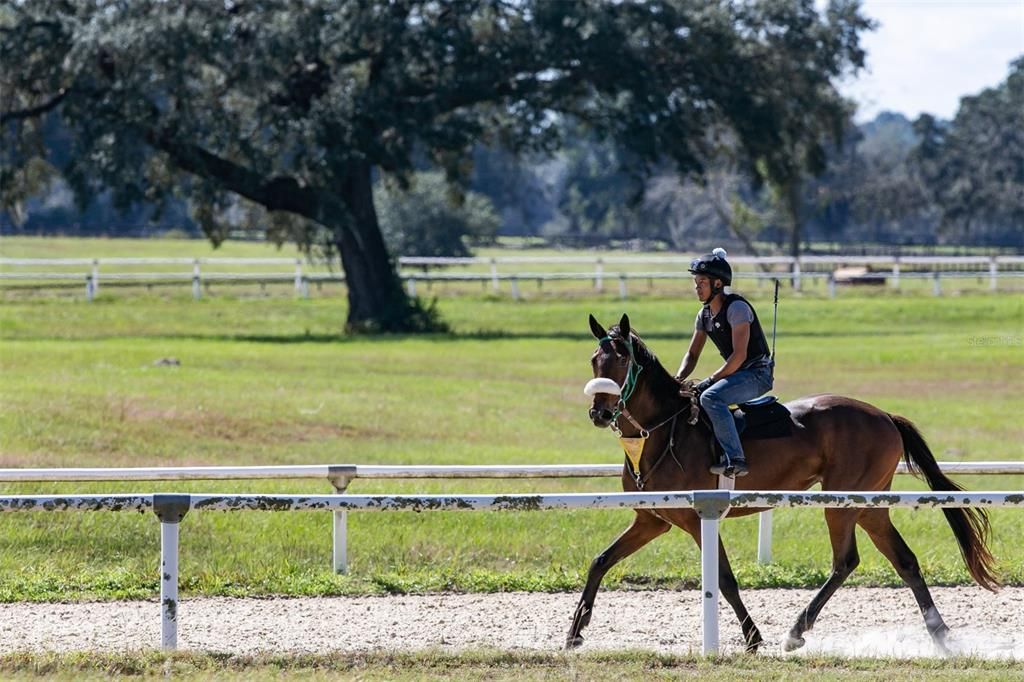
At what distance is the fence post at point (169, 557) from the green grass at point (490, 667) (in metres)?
0.20

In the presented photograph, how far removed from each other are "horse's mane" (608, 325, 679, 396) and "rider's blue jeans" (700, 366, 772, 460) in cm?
22

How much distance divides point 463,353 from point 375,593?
20.5 m

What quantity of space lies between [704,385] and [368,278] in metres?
28.5

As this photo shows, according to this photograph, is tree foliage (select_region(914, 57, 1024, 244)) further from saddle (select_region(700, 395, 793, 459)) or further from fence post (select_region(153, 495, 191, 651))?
fence post (select_region(153, 495, 191, 651))

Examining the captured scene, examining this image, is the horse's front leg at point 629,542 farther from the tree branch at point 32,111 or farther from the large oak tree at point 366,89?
the tree branch at point 32,111

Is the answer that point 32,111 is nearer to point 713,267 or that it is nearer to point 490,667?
point 713,267

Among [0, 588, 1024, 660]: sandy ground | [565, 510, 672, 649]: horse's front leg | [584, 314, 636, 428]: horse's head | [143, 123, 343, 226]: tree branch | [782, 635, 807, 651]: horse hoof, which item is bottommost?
[0, 588, 1024, 660]: sandy ground

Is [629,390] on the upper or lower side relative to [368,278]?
upper

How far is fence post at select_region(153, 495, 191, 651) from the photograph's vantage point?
326 inches

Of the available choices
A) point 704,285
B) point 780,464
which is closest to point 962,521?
point 780,464

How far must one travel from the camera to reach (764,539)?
12.7m

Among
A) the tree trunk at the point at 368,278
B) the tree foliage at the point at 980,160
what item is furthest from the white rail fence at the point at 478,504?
the tree foliage at the point at 980,160

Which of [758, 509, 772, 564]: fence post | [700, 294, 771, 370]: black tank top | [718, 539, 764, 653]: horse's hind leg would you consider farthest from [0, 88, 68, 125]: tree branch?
[718, 539, 764, 653]: horse's hind leg

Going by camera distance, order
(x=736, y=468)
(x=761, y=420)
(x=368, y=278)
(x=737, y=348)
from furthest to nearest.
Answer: (x=368, y=278)
(x=761, y=420)
(x=737, y=348)
(x=736, y=468)
